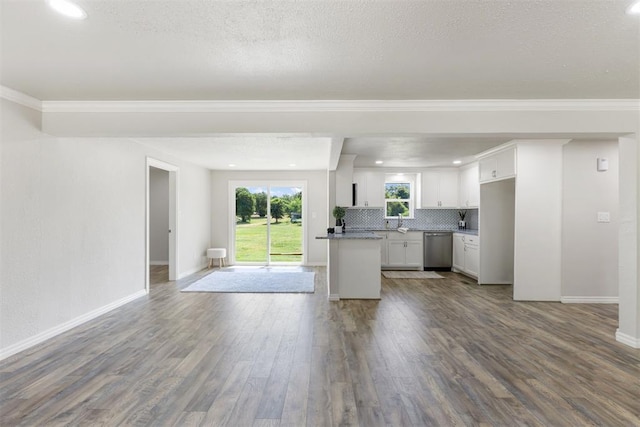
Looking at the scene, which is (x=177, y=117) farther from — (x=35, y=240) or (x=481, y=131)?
(x=481, y=131)

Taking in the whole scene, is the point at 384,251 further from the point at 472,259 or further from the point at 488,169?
the point at 488,169

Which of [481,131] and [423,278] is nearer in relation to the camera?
[481,131]

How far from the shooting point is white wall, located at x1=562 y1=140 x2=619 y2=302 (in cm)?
469

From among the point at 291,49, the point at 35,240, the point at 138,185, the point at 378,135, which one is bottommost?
the point at 35,240

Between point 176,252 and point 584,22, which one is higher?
point 584,22

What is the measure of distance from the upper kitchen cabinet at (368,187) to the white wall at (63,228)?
14.4ft

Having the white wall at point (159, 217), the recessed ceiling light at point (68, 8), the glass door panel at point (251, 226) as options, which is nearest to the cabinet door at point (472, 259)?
the glass door panel at point (251, 226)

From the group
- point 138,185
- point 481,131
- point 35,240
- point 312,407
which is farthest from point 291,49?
point 138,185

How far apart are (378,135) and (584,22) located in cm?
173

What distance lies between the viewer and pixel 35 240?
3.23 m

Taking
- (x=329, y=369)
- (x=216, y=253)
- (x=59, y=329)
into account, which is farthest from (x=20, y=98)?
(x=216, y=253)

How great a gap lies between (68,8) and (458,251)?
23.3 ft

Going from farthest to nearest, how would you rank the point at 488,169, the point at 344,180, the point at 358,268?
1. the point at 344,180
2. the point at 488,169
3. the point at 358,268

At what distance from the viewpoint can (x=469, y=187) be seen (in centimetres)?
696
